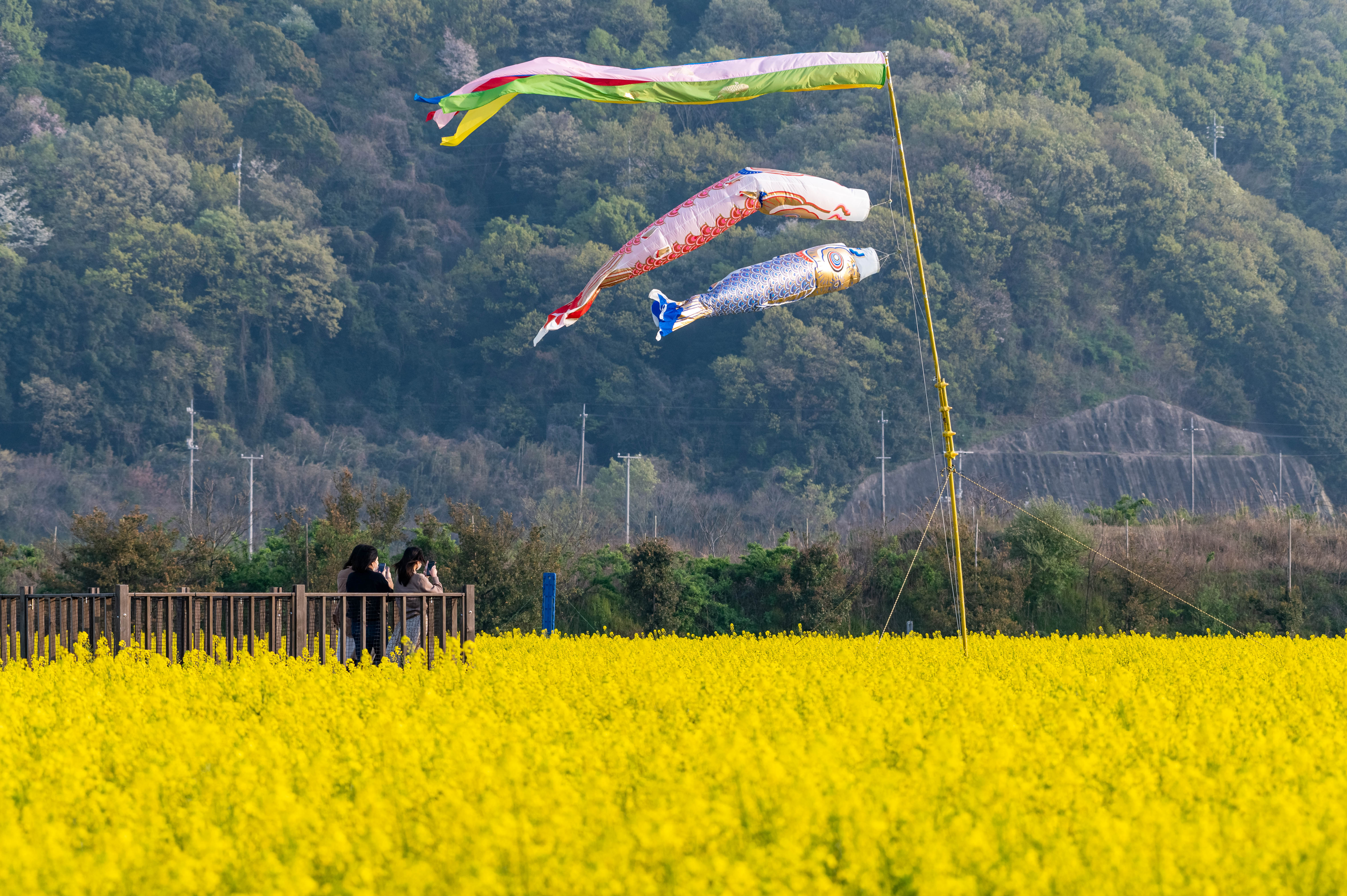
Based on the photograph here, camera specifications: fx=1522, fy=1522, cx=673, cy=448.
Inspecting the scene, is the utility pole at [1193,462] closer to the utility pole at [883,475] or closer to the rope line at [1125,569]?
the utility pole at [883,475]

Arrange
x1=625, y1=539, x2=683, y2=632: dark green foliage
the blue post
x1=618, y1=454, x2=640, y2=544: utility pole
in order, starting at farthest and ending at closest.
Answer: x1=618, y1=454, x2=640, y2=544: utility pole, x1=625, y1=539, x2=683, y2=632: dark green foliage, the blue post

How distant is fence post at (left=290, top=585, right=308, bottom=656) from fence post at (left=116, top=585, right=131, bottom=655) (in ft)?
4.09

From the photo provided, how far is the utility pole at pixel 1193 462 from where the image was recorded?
54281mm

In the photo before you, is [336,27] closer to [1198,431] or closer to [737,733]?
[1198,431]

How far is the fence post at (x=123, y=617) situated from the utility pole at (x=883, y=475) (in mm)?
41823

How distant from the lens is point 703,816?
15.0 ft

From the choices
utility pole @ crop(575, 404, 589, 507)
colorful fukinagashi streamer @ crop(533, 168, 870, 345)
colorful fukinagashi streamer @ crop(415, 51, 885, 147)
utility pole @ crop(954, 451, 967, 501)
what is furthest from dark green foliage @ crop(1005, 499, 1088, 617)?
utility pole @ crop(575, 404, 589, 507)

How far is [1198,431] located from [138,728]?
54.5 m

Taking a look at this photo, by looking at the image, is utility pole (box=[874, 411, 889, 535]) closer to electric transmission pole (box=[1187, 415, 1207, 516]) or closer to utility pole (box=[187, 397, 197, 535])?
electric transmission pole (box=[1187, 415, 1207, 516])

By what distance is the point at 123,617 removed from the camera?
11.8 m

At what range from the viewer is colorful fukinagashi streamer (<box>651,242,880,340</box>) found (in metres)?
13.9

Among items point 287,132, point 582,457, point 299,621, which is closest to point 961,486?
point 582,457

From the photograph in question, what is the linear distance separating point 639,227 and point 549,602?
45.0m

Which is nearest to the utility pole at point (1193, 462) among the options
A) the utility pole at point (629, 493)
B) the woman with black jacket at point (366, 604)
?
the utility pole at point (629, 493)
